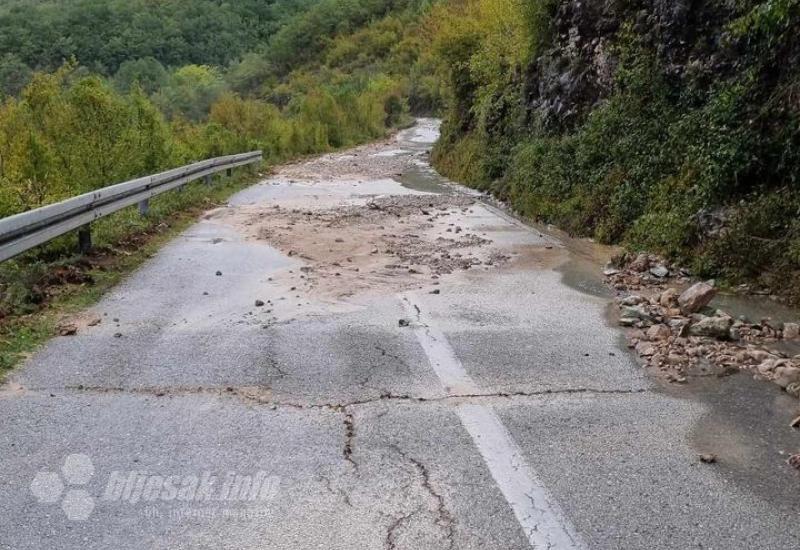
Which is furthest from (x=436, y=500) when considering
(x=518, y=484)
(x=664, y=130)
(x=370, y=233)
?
(x=664, y=130)

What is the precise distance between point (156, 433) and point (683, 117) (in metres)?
9.91

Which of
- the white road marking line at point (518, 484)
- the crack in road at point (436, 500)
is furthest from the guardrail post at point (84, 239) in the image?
the crack in road at point (436, 500)

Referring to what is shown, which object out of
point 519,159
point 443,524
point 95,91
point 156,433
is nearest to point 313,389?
point 156,433

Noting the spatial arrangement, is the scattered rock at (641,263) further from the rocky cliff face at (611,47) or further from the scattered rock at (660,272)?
the rocky cliff face at (611,47)

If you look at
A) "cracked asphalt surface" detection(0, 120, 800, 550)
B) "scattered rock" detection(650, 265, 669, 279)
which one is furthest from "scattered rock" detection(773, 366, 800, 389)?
"scattered rock" detection(650, 265, 669, 279)

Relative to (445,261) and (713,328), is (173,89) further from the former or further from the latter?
(713,328)

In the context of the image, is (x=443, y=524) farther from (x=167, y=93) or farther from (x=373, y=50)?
(x=373, y=50)

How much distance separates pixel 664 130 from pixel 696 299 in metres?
5.55

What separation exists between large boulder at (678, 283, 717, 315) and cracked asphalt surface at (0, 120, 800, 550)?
2.95ft

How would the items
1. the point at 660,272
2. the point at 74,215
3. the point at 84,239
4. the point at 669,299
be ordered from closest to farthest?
the point at 669,299
the point at 74,215
the point at 660,272
the point at 84,239

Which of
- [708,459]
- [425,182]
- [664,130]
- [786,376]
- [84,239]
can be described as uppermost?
[664,130]

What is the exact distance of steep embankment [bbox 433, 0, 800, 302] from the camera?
334 inches

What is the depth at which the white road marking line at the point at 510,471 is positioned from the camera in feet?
10.6

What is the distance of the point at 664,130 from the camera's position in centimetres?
1157
